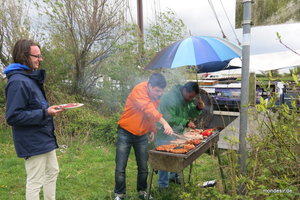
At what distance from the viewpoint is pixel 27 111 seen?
240 cm

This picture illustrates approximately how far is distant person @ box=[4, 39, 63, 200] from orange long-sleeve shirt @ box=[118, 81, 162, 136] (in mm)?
1008

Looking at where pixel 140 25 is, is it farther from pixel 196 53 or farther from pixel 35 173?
pixel 35 173

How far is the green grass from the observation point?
12.5 ft

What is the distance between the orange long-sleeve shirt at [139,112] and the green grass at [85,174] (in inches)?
38.6

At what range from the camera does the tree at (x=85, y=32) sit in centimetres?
768

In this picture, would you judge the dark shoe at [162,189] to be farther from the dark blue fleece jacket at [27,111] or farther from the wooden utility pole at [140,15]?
the wooden utility pole at [140,15]

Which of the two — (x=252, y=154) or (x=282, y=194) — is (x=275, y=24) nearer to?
(x=252, y=154)

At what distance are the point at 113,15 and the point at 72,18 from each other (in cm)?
134

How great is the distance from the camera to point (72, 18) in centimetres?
773

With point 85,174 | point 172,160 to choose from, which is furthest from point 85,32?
point 172,160

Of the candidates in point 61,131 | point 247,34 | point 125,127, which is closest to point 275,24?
point 247,34

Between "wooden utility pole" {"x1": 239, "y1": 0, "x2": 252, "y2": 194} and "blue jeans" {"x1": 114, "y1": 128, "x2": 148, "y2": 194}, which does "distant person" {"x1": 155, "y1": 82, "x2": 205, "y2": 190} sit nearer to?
"blue jeans" {"x1": 114, "y1": 128, "x2": 148, "y2": 194}

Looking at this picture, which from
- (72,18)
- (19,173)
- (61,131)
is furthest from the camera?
(72,18)

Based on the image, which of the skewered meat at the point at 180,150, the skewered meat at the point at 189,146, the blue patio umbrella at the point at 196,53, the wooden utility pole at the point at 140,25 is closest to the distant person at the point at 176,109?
the blue patio umbrella at the point at 196,53
